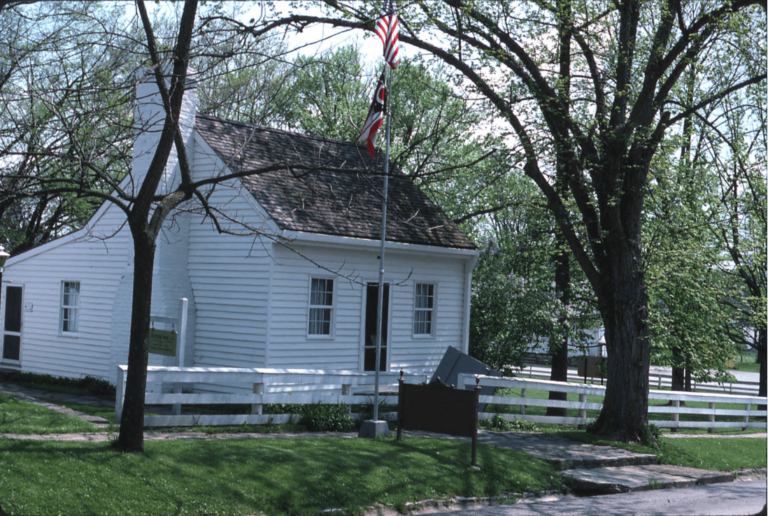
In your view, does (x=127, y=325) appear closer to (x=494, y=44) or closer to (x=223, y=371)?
(x=223, y=371)

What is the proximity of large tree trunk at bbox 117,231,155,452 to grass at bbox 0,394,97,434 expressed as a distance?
8.03 feet

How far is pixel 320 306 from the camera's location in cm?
1806

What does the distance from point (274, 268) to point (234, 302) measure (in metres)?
1.47

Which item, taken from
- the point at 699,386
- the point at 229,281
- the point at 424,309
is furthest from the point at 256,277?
the point at 699,386

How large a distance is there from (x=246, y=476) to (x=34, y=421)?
4.67m

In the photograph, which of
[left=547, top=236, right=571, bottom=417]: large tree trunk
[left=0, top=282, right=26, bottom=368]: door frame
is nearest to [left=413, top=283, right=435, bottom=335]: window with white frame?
[left=547, top=236, right=571, bottom=417]: large tree trunk

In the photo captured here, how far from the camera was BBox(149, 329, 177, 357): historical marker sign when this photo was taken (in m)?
15.9

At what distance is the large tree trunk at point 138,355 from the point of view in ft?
31.9

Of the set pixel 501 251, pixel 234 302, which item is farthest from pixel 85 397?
pixel 501 251

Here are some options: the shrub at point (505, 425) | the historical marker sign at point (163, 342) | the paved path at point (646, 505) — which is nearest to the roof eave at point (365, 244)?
the historical marker sign at point (163, 342)

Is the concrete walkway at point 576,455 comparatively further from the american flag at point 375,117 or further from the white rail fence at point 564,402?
the american flag at point 375,117

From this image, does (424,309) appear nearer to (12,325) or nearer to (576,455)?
(576,455)

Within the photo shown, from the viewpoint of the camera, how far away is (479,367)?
18.3 metres

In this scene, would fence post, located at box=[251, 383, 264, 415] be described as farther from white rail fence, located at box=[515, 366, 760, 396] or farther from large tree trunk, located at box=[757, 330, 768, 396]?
white rail fence, located at box=[515, 366, 760, 396]
